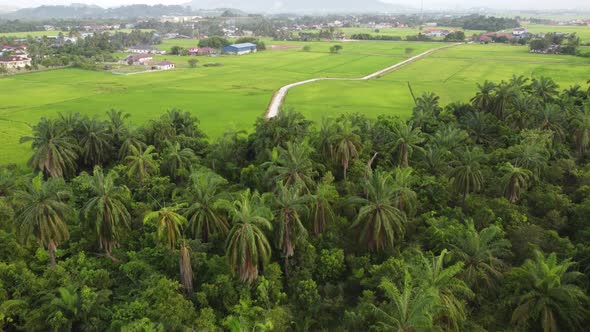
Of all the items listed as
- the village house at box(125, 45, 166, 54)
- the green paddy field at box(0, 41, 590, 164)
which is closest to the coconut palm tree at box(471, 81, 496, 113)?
the green paddy field at box(0, 41, 590, 164)

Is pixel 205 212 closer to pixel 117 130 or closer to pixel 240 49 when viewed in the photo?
pixel 117 130

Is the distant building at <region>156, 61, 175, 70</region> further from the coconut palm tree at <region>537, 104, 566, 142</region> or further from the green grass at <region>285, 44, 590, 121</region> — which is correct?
the coconut palm tree at <region>537, 104, 566, 142</region>

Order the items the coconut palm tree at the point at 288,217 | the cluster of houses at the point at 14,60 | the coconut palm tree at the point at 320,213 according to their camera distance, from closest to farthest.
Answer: the coconut palm tree at the point at 288,217 → the coconut palm tree at the point at 320,213 → the cluster of houses at the point at 14,60

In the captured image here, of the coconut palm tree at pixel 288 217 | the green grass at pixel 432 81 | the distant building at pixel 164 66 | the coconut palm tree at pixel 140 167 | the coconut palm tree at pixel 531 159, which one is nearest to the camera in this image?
the coconut palm tree at pixel 288 217

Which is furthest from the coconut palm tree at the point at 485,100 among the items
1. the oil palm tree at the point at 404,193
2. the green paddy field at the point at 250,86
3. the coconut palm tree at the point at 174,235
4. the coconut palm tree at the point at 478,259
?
the coconut palm tree at the point at 174,235

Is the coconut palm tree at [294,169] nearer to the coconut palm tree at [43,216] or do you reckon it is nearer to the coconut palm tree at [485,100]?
the coconut palm tree at [43,216]

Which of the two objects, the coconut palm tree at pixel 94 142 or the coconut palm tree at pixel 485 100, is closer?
the coconut palm tree at pixel 94 142

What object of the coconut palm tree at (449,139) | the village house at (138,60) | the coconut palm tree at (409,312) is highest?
the village house at (138,60)
